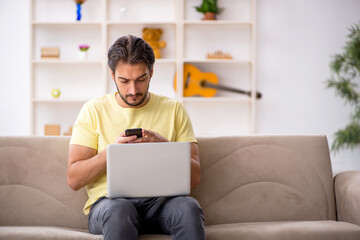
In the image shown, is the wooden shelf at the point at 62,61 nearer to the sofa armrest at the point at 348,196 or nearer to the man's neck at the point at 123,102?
the man's neck at the point at 123,102

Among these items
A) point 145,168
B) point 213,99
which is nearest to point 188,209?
point 145,168

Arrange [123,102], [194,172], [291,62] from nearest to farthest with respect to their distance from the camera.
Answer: [194,172], [123,102], [291,62]

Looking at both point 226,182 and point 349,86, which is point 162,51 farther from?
point 226,182

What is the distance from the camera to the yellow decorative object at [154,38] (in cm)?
465

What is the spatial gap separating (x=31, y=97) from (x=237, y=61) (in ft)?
6.88

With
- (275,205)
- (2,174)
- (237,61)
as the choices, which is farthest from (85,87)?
(275,205)

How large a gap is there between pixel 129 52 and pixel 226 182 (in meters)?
0.75

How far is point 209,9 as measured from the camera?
4.64 m

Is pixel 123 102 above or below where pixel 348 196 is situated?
above

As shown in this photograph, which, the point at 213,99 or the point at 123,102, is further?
the point at 213,99

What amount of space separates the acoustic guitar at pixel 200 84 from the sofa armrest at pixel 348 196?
263cm

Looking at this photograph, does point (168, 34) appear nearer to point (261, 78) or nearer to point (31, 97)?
point (261, 78)

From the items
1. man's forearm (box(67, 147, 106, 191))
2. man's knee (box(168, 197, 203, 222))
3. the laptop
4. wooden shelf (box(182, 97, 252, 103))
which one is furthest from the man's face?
wooden shelf (box(182, 97, 252, 103))

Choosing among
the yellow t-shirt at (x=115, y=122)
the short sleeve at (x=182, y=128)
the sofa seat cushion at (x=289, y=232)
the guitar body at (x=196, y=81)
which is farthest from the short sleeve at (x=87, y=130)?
the guitar body at (x=196, y=81)
